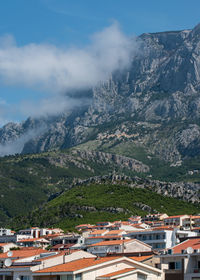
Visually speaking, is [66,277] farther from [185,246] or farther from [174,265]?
[185,246]

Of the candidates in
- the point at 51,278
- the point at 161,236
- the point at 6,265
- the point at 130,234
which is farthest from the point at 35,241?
the point at 51,278

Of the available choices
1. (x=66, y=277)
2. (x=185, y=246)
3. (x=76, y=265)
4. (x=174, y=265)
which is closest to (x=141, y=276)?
(x=76, y=265)

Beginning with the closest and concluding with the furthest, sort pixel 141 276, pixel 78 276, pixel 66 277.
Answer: pixel 78 276 → pixel 66 277 → pixel 141 276

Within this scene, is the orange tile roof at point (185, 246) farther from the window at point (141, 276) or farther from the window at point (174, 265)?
the window at point (141, 276)

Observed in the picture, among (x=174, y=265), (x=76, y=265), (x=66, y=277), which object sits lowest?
(x=66, y=277)

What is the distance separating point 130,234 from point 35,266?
70.9m

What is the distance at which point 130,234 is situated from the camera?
13038 centimetres

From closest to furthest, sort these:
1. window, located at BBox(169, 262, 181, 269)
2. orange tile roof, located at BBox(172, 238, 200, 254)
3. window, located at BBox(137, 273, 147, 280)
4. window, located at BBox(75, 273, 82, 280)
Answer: window, located at BBox(75, 273, 82, 280), window, located at BBox(137, 273, 147, 280), window, located at BBox(169, 262, 181, 269), orange tile roof, located at BBox(172, 238, 200, 254)

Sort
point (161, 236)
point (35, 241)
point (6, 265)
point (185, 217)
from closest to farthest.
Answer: point (6, 265)
point (161, 236)
point (35, 241)
point (185, 217)

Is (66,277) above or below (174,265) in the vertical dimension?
below

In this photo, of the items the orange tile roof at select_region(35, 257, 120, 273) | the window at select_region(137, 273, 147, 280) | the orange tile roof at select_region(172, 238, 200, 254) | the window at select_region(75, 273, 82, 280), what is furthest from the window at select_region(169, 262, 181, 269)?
the window at select_region(75, 273, 82, 280)

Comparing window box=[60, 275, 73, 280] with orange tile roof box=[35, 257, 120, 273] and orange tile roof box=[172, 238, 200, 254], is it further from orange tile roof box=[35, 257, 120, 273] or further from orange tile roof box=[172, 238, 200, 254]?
orange tile roof box=[172, 238, 200, 254]

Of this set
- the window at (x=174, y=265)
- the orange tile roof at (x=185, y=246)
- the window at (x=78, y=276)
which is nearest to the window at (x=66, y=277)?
the window at (x=78, y=276)

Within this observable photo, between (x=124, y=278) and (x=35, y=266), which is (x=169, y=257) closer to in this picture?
(x=124, y=278)
